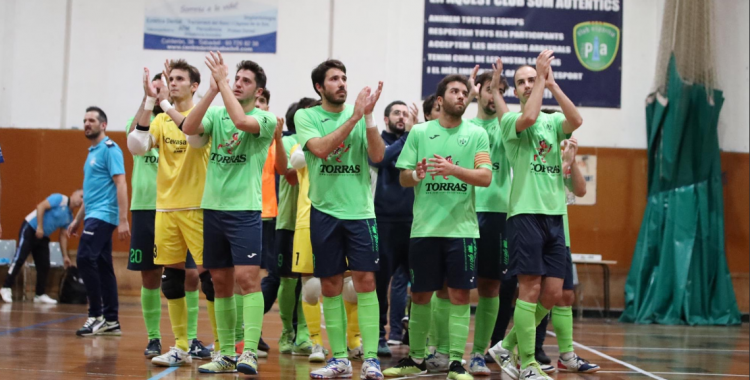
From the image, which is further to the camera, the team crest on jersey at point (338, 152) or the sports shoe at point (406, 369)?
the sports shoe at point (406, 369)

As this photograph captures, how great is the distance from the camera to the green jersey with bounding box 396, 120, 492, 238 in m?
5.13

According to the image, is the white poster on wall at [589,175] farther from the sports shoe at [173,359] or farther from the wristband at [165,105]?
the wristband at [165,105]

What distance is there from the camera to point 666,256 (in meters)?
10.8

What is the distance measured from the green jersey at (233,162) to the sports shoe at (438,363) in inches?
65.7

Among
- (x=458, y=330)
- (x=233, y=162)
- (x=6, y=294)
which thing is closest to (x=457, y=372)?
(x=458, y=330)

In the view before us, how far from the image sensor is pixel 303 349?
6402 millimetres

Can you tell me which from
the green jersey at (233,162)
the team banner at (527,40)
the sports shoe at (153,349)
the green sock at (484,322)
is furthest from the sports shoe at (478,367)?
the team banner at (527,40)

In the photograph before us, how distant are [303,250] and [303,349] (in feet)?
3.18

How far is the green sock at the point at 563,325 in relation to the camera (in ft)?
18.9

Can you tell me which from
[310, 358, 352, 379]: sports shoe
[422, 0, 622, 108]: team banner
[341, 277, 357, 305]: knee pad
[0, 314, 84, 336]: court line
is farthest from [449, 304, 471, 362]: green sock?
[422, 0, 622, 108]: team banner

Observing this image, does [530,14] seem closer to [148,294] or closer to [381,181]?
[381,181]

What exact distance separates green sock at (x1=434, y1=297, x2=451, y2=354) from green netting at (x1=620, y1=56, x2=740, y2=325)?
6.09m

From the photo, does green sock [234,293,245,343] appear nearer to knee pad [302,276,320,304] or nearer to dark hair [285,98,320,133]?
knee pad [302,276,320,304]

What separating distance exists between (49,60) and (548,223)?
9183 mm
